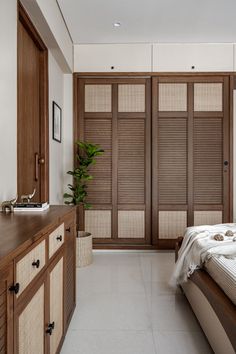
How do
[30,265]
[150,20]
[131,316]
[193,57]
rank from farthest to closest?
[193,57], [150,20], [131,316], [30,265]

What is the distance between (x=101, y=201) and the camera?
3939mm

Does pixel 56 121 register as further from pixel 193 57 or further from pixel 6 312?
pixel 6 312

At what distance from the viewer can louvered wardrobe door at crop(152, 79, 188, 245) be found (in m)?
3.89

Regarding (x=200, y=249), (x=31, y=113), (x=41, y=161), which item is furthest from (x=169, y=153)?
(x=200, y=249)

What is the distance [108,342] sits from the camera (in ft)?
5.97

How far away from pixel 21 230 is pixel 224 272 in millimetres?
1118

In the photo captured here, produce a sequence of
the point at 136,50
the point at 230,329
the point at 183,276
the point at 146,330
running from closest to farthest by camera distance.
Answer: the point at 230,329, the point at 146,330, the point at 183,276, the point at 136,50

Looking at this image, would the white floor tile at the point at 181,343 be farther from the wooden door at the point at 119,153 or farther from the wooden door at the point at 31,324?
the wooden door at the point at 119,153

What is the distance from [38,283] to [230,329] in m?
0.91

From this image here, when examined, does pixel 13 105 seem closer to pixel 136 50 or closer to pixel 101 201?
pixel 101 201

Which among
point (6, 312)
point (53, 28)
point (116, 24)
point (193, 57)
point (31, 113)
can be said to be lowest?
point (6, 312)

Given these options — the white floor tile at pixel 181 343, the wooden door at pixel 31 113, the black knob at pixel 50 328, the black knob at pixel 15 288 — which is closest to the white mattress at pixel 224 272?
the white floor tile at pixel 181 343

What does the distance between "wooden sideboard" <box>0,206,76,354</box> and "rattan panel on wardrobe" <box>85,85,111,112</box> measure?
2.32 meters

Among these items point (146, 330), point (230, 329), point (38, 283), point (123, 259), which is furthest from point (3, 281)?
point (123, 259)
